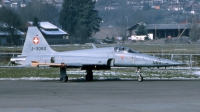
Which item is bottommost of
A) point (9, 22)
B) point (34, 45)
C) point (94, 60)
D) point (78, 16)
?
point (94, 60)

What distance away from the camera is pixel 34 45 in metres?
27.2

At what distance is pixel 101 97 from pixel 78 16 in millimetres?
83792

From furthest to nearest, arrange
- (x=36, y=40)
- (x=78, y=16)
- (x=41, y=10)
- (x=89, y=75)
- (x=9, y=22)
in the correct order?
(x=41, y=10), (x=78, y=16), (x=9, y=22), (x=36, y=40), (x=89, y=75)

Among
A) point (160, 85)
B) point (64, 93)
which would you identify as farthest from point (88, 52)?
point (64, 93)

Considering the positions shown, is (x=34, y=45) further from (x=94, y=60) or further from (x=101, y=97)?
(x=101, y=97)

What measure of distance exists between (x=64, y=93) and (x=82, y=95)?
39.9 inches

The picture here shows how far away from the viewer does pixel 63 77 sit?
25891 millimetres

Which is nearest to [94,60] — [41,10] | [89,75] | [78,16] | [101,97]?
[89,75]

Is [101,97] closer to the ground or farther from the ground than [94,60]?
closer to the ground

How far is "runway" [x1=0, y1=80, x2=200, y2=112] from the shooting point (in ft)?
52.7

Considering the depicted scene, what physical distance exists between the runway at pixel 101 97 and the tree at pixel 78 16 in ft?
248

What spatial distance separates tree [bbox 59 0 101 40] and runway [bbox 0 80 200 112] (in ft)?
248

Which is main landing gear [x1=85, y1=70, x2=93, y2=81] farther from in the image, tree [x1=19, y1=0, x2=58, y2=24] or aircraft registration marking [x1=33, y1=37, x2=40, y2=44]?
tree [x1=19, y1=0, x2=58, y2=24]

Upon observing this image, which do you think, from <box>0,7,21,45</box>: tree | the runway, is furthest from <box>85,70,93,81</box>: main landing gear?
<box>0,7,21,45</box>: tree
